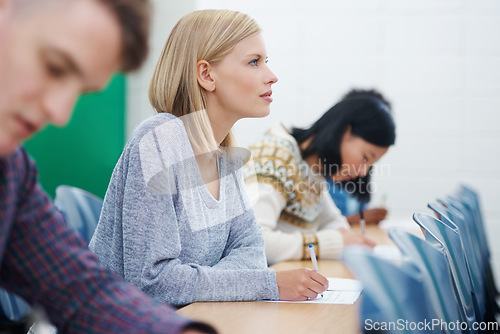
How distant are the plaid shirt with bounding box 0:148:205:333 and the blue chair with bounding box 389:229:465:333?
0.43 metres

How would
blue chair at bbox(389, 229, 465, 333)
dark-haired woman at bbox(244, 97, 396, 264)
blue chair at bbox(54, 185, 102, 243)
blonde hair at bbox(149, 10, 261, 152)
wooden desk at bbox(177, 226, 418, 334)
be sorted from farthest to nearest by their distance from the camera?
1. blue chair at bbox(54, 185, 102, 243)
2. dark-haired woman at bbox(244, 97, 396, 264)
3. blonde hair at bbox(149, 10, 261, 152)
4. wooden desk at bbox(177, 226, 418, 334)
5. blue chair at bbox(389, 229, 465, 333)

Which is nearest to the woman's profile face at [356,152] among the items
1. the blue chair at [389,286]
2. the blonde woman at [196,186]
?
the blonde woman at [196,186]

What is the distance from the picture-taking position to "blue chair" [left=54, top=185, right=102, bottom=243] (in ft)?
7.02

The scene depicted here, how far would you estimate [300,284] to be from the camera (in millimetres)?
1271

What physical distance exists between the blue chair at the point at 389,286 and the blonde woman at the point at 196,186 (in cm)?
49

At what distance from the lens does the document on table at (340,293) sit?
4.23ft

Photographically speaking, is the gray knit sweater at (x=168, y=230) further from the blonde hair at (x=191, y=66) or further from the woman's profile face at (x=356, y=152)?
the woman's profile face at (x=356, y=152)

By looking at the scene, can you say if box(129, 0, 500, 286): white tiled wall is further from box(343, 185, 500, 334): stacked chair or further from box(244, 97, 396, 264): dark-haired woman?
box(343, 185, 500, 334): stacked chair

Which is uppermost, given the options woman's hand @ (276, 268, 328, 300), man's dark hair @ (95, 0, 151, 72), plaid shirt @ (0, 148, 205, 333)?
man's dark hair @ (95, 0, 151, 72)

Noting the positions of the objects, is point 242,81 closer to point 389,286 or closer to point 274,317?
point 274,317

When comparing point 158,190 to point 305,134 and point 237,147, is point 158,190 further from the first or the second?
point 305,134

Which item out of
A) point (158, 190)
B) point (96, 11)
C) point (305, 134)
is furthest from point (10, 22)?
point (305, 134)

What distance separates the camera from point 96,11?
56cm

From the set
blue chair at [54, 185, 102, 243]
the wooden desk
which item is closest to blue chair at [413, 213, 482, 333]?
the wooden desk
